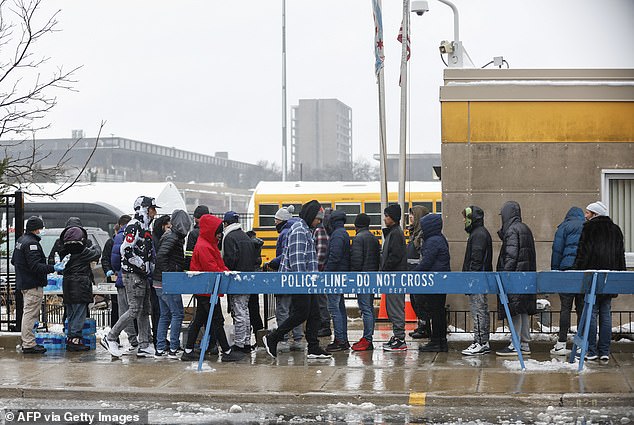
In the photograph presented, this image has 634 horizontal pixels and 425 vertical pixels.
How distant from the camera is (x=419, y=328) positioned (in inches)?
553

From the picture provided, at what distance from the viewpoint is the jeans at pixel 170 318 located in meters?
12.0

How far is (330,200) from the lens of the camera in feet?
98.6

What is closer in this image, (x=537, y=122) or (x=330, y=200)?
(x=537, y=122)

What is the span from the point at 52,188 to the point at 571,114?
2697cm

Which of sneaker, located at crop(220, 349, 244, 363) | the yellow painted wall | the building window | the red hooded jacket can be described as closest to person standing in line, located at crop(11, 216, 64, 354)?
the red hooded jacket

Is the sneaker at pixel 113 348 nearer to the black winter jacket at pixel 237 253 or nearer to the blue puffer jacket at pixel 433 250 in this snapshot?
the black winter jacket at pixel 237 253

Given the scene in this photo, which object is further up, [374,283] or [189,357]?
[374,283]

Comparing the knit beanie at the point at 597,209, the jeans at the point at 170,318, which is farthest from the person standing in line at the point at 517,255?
the jeans at the point at 170,318

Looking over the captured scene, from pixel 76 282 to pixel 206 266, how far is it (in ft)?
6.99

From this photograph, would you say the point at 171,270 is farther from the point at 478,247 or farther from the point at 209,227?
the point at 478,247

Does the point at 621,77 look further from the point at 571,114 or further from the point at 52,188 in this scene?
the point at 52,188

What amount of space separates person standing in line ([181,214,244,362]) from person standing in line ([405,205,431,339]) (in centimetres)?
296

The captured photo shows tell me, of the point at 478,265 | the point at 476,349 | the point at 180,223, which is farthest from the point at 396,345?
the point at 180,223

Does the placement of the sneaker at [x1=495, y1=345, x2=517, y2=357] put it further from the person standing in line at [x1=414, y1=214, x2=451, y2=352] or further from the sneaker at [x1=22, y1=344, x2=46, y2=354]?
the sneaker at [x1=22, y1=344, x2=46, y2=354]
